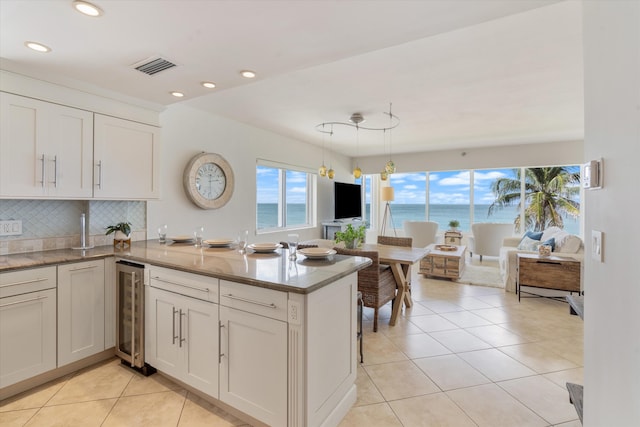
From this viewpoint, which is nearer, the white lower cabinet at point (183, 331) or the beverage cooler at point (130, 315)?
the white lower cabinet at point (183, 331)

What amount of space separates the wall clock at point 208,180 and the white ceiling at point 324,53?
2.30 ft

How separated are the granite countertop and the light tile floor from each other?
0.92m

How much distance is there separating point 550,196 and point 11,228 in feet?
31.6

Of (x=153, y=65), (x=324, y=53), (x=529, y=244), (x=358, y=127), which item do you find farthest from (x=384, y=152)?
(x=153, y=65)

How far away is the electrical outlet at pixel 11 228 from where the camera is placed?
242 centimetres

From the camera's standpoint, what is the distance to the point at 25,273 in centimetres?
214

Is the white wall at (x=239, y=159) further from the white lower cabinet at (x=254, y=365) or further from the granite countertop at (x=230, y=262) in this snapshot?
the white lower cabinet at (x=254, y=365)

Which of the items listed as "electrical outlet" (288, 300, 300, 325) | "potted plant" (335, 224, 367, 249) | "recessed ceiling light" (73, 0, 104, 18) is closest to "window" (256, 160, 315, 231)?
"potted plant" (335, 224, 367, 249)

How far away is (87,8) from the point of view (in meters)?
1.62

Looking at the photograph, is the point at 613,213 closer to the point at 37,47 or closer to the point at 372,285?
the point at 372,285

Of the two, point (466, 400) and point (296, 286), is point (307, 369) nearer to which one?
point (296, 286)

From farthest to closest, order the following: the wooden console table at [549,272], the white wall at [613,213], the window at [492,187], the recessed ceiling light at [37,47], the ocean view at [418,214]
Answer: the window at [492,187], the ocean view at [418,214], the wooden console table at [549,272], the recessed ceiling light at [37,47], the white wall at [613,213]

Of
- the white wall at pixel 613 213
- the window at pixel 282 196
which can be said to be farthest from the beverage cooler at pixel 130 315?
the white wall at pixel 613 213

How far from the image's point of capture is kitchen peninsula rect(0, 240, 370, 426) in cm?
161
